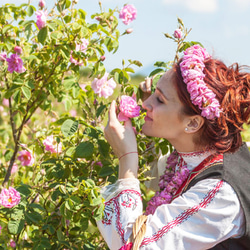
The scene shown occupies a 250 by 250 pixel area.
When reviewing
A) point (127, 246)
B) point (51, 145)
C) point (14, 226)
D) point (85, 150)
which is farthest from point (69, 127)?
point (127, 246)

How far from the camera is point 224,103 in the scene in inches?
66.0

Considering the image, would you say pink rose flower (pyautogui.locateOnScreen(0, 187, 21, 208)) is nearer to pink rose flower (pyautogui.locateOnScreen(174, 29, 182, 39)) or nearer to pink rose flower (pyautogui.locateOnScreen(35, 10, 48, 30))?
pink rose flower (pyautogui.locateOnScreen(35, 10, 48, 30))

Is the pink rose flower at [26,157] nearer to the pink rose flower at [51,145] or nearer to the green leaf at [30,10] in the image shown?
the pink rose flower at [51,145]

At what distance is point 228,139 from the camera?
175cm

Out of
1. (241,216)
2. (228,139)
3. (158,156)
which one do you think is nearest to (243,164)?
(228,139)

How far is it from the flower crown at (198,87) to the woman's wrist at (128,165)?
1.04 ft

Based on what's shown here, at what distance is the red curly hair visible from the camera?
169 centimetres

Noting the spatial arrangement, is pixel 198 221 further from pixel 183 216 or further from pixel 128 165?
pixel 128 165

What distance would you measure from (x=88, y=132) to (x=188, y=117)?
444mm

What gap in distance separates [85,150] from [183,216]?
0.55 m

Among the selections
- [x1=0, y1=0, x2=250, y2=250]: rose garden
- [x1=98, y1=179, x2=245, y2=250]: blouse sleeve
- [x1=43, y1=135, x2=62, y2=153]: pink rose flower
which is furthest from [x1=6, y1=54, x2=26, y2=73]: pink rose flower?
[x1=98, y1=179, x2=245, y2=250]: blouse sleeve

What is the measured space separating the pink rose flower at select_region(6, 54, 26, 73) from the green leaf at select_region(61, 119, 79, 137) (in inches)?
15.1

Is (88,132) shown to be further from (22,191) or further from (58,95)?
(58,95)

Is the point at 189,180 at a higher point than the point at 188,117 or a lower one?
lower
